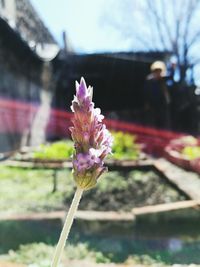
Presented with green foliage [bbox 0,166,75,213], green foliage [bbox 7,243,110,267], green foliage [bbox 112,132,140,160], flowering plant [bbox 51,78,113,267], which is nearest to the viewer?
flowering plant [bbox 51,78,113,267]

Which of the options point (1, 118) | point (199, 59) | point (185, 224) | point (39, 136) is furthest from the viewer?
point (199, 59)

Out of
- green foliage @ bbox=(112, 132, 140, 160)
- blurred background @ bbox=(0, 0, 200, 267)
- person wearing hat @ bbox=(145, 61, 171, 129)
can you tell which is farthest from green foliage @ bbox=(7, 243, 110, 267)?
person wearing hat @ bbox=(145, 61, 171, 129)

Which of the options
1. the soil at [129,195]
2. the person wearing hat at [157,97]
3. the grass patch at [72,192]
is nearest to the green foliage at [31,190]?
the grass patch at [72,192]

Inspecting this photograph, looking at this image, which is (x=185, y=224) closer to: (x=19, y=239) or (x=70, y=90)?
(x=19, y=239)

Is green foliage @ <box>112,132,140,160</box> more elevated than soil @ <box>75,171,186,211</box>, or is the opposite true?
green foliage @ <box>112,132,140,160</box>

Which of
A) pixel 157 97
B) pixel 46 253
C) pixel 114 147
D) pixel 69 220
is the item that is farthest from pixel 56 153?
pixel 69 220

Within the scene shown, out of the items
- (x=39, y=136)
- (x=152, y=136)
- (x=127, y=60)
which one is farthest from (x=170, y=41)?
(x=39, y=136)

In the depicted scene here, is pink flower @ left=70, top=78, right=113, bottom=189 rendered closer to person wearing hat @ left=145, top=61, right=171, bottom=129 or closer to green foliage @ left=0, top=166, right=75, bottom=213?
green foliage @ left=0, top=166, right=75, bottom=213
